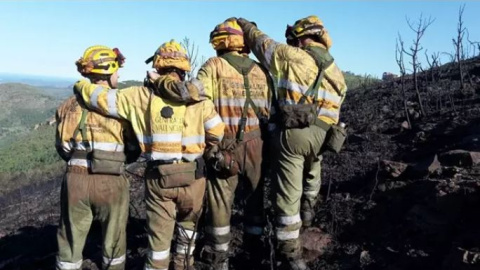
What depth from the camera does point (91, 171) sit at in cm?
386

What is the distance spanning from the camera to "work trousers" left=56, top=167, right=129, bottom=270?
3857 millimetres

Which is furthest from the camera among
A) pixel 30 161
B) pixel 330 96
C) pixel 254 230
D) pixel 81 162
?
pixel 30 161

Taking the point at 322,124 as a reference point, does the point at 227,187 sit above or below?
below

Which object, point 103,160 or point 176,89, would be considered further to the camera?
point 103,160

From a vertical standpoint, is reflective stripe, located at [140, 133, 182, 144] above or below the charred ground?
above

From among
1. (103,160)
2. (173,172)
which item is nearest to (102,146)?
(103,160)

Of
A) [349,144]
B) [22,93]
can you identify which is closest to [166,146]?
[349,144]

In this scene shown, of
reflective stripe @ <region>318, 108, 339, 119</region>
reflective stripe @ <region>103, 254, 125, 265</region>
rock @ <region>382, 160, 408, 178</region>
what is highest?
reflective stripe @ <region>318, 108, 339, 119</region>

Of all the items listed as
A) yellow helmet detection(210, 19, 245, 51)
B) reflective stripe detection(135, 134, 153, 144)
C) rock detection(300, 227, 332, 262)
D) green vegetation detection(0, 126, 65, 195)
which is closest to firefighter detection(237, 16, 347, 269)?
yellow helmet detection(210, 19, 245, 51)

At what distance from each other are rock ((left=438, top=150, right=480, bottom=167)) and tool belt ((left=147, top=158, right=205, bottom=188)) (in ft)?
10.9

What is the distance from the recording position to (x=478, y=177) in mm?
4980

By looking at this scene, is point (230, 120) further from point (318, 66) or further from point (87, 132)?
point (87, 132)

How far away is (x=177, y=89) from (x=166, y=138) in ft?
1.35

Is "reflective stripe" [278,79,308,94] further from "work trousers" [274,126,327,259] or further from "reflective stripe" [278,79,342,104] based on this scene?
"work trousers" [274,126,327,259]
